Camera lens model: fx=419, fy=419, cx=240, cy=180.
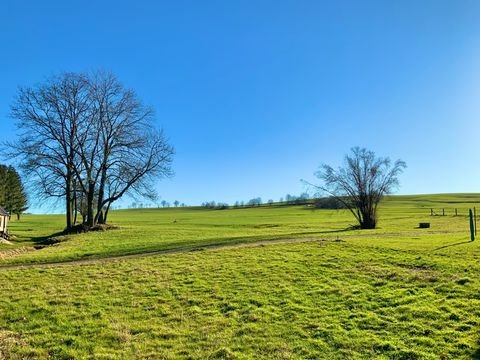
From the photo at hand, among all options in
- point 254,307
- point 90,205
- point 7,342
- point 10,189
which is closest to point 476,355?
point 254,307

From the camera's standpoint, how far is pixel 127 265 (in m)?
17.7

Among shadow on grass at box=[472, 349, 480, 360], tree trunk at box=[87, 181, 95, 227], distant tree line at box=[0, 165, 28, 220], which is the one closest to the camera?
shadow on grass at box=[472, 349, 480, 360]

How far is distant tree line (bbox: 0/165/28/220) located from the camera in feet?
214

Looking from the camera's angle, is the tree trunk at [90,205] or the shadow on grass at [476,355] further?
the tree trunk at [90,205]

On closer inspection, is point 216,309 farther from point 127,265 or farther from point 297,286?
point 127,265

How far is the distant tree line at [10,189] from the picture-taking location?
6512cm

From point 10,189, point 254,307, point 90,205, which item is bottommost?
point 254,307

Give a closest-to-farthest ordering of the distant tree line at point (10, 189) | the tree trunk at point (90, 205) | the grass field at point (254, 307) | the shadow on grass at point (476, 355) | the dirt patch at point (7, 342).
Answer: the shadow on grass at point (476, 355) → the grass field at point (254, 307) → the dirt patch at point (7, 342) → the tree trunk at point (90, 205) → the distant tree line at point (10, 189)

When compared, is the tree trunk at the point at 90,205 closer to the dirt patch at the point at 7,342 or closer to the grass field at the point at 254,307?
the grass field at the point at 254,307

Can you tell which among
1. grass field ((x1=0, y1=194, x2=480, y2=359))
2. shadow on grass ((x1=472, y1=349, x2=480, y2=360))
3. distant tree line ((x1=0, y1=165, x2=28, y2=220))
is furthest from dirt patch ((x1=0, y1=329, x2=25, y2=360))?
distant tree line ((x1=0, y1=165, x2=28, y2=220))

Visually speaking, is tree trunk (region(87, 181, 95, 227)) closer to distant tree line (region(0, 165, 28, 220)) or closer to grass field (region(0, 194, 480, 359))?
grass field (region(0, 194, 480, 359))

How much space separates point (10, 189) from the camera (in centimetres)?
6662

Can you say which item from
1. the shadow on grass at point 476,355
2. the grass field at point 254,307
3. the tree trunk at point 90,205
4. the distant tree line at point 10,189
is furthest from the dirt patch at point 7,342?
the distant tree line at point 10,189

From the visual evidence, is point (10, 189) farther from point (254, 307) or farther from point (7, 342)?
point (254, 307)
